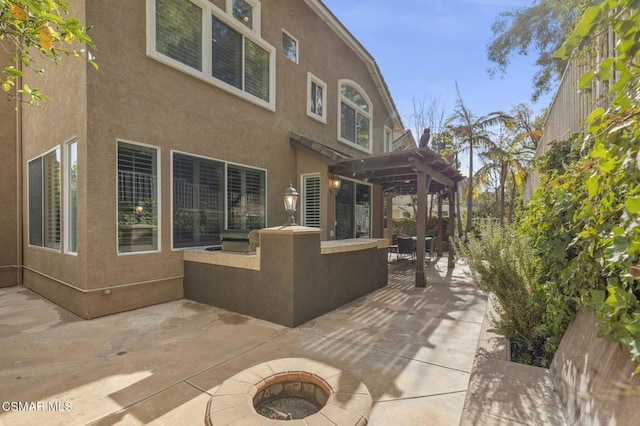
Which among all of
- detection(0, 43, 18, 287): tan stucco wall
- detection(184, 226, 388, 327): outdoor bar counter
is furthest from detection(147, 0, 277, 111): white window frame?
detection(0, 43, 18, 287): tan stucco wall

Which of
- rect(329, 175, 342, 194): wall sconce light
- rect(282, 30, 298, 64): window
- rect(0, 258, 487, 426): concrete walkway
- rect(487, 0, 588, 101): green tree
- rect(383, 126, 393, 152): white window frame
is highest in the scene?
rect(487, 0, 588, 101): green tree

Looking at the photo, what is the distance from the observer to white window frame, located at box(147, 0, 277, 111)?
5359mm

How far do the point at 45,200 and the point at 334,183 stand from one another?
6493mm

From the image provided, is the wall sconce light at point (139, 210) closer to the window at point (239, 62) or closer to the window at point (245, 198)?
the window at point (245, 198)

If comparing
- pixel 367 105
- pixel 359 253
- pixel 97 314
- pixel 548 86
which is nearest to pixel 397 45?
pixel 367 105

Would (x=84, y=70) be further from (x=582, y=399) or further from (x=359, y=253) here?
(x=582, y=399)

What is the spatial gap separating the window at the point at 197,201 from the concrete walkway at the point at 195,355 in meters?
1.30

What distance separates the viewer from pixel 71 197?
17.4ft

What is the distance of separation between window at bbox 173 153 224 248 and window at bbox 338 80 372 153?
5495 millimetres

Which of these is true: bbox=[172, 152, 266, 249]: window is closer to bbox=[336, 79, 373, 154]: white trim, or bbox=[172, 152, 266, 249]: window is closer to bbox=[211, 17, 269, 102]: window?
bbox=[211, 17, 269, 102]: window

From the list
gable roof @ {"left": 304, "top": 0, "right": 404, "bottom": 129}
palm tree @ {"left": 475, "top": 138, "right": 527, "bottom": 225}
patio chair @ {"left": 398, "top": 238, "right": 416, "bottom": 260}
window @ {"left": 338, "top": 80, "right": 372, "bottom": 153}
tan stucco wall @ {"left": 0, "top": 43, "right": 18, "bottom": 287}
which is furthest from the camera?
palm tree @ {"left": 475, "top": 138, "right": 527, "bottom": 225}

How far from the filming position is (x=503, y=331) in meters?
3.61

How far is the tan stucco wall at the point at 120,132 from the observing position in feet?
15.5

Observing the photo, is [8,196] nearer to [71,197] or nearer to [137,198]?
[71,197]
